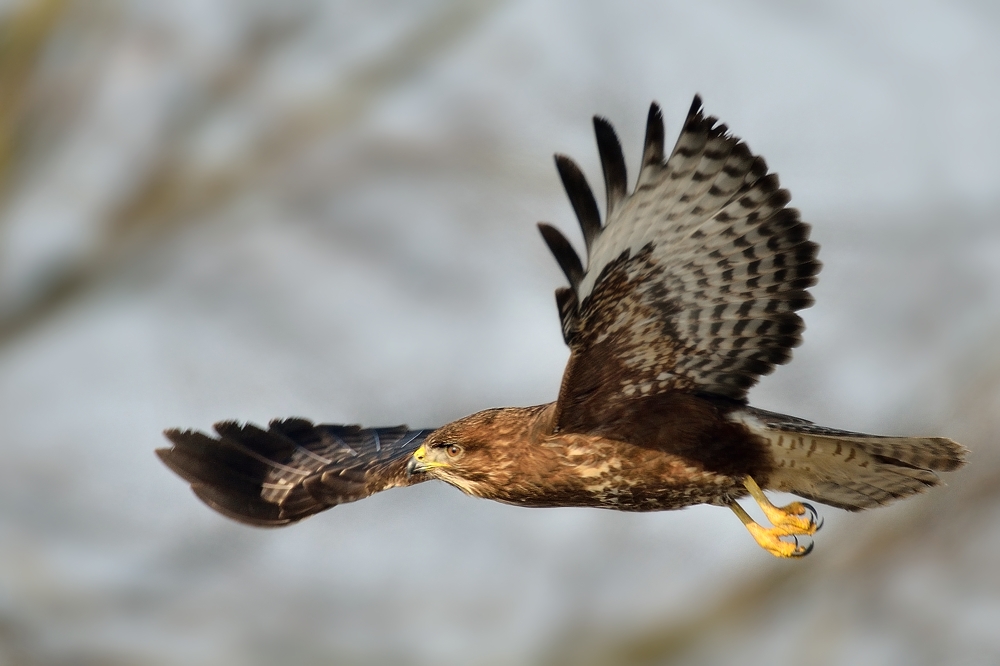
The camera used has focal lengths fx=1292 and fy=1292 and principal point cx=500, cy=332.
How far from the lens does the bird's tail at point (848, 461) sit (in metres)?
5.69

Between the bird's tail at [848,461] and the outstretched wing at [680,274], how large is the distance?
0.30 m

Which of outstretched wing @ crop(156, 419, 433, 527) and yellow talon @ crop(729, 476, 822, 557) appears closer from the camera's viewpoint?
yellow talon @ crop(729, 476, 822, 557)

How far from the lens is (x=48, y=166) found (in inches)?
304

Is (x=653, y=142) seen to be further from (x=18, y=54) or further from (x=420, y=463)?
(x=18, y=54)

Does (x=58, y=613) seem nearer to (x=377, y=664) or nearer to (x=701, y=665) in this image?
(x=377, y=664)

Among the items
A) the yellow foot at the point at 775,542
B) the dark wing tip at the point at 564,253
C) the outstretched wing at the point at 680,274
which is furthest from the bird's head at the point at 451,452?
the yellow foot at the point at 775,542

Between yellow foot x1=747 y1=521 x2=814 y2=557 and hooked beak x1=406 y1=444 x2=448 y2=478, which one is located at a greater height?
hooked beak x1=406 y1=444 x2=448 y2=478

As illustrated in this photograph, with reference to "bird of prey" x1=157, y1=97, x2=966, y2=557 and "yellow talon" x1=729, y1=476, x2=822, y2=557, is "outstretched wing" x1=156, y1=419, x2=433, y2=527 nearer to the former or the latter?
"bird of prey" x1=157, y1=97, x2=966, y2=557

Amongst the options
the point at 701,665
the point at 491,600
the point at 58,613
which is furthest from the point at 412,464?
the point at 491,600

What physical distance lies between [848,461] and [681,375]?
2.95ft

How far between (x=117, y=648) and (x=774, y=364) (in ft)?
18.5

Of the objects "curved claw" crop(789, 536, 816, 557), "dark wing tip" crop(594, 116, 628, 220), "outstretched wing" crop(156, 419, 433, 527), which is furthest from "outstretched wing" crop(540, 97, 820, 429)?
"outstretched wing" crop(156, 419, 433, 527)

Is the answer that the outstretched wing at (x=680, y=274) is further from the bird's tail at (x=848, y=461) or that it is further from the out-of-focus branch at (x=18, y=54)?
the out-of-focus branch at (x=18, y=54)

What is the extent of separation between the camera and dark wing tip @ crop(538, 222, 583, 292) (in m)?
5.06
